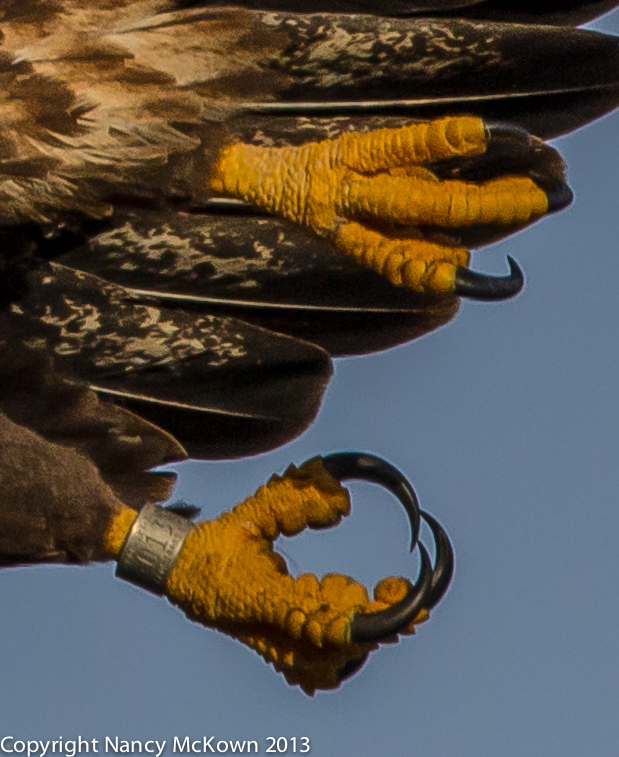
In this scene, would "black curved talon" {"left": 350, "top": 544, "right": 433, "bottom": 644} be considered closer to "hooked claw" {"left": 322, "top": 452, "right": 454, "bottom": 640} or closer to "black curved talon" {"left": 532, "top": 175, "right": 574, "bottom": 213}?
"hooked claw" {"left": 322, "top": 452, "right": 454, "bottom": 640}

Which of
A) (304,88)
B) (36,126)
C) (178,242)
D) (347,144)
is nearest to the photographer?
(36,126)

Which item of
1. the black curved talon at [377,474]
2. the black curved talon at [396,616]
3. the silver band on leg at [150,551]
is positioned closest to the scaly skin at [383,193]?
the black curved talon at [377,474]

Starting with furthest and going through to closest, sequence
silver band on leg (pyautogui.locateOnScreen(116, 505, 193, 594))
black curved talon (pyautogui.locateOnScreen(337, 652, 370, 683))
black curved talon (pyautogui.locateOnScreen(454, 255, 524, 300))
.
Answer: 1. silver band on leg (pyautogui.locateOnScreen(116, 505, 193, 594))
2. black curved talon (pyautogui.locateOnScreen(337, 652, 370, 683))
3. black curved talon (pyautogui.locateOnScreen(454, 255, 524, 300))

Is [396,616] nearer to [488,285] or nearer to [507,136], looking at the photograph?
[488,285]

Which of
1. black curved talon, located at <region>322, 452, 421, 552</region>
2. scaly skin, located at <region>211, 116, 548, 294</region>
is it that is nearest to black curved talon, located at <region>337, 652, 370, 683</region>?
black curved talon, located at <region>322, 452, 421, 552</region>

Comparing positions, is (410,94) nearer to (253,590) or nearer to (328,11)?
(328,11)

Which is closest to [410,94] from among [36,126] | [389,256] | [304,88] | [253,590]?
[304,88]

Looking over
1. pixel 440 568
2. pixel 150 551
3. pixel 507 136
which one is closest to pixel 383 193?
pixel 507 136
